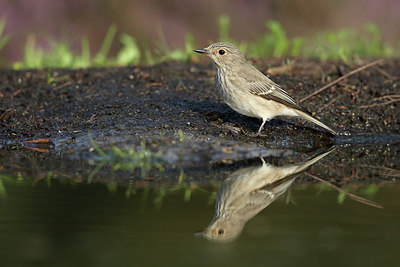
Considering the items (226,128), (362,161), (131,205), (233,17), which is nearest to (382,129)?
(362,161)

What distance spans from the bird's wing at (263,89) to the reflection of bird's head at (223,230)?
3.23 meters

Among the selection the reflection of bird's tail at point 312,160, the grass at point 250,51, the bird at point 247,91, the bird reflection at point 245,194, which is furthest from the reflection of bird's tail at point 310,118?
the grass at point 250,51

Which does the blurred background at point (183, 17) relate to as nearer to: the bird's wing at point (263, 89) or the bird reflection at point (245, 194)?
the bird's wing at point (263, 89)

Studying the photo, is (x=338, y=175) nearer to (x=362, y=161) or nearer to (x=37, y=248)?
(x=362, y=161)

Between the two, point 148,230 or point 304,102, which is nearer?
point 148,230

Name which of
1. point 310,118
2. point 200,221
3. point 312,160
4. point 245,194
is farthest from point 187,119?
point 200,221

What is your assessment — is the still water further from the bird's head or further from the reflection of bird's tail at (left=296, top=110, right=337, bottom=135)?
the bird's head

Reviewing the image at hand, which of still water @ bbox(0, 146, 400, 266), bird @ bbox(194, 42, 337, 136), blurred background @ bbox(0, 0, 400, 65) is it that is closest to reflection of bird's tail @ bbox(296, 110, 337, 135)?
bird @ bbox(194, 42, 337, 136)

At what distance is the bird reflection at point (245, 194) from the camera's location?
15.4 feet

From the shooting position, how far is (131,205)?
5051 mm

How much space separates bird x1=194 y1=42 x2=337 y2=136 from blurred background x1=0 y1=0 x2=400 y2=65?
786 centimetres

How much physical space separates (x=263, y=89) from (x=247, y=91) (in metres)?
0.29

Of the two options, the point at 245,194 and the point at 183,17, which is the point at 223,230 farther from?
the point at 183,17

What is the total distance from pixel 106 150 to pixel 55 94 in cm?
259
